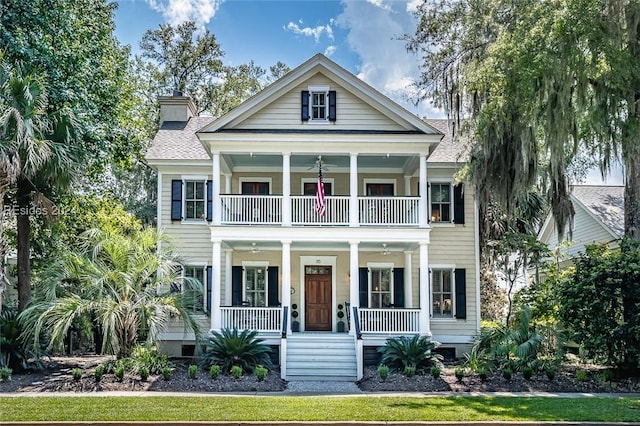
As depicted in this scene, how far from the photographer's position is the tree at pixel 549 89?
1190 centimetres

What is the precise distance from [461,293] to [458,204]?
2.57 meters

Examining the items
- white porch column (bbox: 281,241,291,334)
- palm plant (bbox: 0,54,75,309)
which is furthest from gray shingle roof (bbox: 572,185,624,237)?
palm plant (bbox: 0,54,75,309)

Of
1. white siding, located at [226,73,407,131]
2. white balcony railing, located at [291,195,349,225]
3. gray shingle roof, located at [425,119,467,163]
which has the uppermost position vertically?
white siding, located at [226,73,407,131]

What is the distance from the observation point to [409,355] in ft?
45.7

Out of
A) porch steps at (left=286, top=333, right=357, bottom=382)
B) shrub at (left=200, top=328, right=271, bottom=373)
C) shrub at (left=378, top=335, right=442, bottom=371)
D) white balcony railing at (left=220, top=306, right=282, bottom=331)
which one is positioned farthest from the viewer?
white balcony railing at (left=220, top=306, right=282, bottom=331)

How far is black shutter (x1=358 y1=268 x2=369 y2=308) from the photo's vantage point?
18.1 metres

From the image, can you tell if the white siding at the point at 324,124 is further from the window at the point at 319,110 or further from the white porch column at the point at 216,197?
the white porch column at the point at 216,197

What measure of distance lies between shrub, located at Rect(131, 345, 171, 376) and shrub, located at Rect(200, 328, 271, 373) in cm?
103

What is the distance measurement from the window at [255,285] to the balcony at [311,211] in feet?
7.61

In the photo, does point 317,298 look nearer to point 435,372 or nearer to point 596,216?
point 435,372

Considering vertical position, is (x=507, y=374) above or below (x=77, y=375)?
below

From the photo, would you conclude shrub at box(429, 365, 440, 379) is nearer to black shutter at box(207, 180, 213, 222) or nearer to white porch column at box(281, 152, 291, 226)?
white porch column at box(281, 152, 291, 226)

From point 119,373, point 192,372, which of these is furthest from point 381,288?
point 119,373

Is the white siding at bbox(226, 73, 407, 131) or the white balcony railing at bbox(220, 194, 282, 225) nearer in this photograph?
the white balcony railing at bbox(220, 194, 282, 225)
